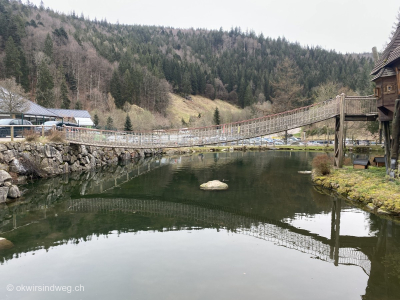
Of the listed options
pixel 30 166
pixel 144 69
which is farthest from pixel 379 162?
pixel 144 69

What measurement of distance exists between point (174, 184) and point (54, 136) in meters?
11.1

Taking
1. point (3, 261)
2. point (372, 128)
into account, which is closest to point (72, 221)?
point (3, 261)

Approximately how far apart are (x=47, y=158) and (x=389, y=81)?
2550 cm

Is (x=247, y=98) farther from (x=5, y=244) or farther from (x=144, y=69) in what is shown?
(x=5, y=244)

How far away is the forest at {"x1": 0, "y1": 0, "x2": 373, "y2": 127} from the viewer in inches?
2847

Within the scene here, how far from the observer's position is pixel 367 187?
18000 millimetres

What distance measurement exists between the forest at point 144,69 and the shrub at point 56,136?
4092 centimetres

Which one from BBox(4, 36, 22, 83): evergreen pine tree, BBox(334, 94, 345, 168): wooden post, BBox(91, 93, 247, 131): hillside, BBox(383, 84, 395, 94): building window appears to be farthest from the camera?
BBox(4, 36, 22, 83): evergreen pine tree

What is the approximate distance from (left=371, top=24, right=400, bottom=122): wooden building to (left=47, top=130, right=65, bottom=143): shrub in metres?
24.5

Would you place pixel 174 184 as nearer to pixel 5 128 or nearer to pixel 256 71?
pixel 5 128

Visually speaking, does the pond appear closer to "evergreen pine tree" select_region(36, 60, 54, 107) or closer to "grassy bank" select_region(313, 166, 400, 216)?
"grassy bank" select_region(313, 166, 400, 216)

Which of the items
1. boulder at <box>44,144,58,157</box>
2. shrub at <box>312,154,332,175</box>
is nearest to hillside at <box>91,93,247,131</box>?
boulder at <box>44,144,58,157</box>

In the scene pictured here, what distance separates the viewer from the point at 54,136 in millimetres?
27094

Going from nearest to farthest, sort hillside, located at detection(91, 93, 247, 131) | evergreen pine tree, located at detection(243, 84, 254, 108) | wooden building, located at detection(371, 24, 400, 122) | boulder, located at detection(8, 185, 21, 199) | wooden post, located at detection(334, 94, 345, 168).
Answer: wooden building, located at detection(371, 24, 400, 122) < boulder, located at detection(8, 185, 21, 199) < wooden post, located at detection(334, 94, 345, 168) < hillside, located at detection(91, 93, 247, 131) < evergreen pine tree, located at detection(243, 84, 254, 108)
